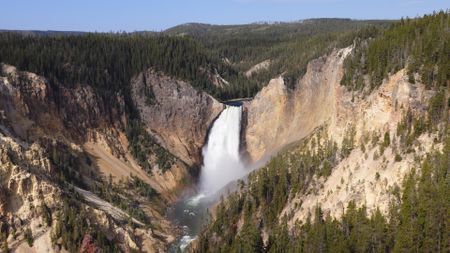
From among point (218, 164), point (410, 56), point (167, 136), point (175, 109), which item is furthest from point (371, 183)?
point (175, 109)

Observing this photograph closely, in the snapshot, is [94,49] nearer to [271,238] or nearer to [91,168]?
[91,168]

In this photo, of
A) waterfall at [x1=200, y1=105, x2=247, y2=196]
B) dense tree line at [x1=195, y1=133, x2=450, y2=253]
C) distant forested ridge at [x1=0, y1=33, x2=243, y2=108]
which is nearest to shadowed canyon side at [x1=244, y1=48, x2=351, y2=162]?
waterfall at [x1=200, y1=105, x2=247, y2=196]

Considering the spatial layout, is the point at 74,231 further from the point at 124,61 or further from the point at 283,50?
the point at 283,50

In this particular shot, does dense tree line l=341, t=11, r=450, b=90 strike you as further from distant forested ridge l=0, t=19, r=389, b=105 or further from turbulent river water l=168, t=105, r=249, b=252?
turbulent river water l=168, t=105, r=249, b=252

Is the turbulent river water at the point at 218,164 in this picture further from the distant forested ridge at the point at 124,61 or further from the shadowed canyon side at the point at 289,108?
the distant forested ridge at the point at 124,61

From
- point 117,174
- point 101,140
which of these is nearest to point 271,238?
point 117,174

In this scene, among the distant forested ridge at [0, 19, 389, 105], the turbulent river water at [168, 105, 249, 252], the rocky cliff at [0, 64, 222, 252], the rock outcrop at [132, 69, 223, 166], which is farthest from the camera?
the rock outcrop at [132, 69, 223, 166]
